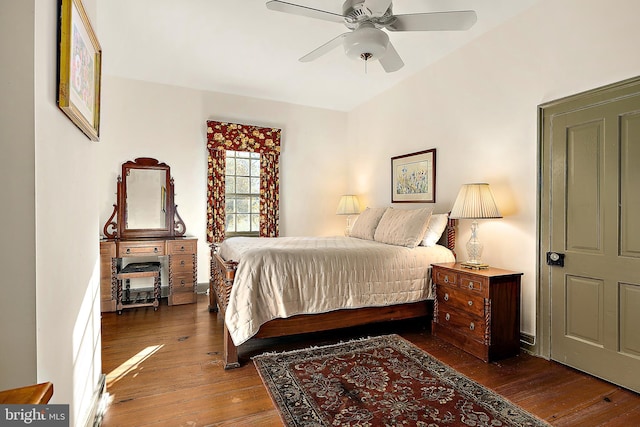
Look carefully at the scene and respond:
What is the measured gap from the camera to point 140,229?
14.1 feet

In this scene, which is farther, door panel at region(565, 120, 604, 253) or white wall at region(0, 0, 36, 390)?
door panel at region(565, 120, 604, 253)

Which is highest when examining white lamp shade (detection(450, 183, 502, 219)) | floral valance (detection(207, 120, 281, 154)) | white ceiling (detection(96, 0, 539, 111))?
white ceiling (detection(96, 0, 539, 111))

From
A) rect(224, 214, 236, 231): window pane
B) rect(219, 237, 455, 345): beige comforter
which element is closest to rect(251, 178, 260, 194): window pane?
rect(224, 214, 236, 231): window pane

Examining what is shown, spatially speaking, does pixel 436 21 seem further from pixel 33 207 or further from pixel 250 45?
pixel 33 207

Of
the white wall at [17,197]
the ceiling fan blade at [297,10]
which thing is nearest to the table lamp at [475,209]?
the ceiling fan blade at [297,10]

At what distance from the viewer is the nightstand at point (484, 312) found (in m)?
2.60

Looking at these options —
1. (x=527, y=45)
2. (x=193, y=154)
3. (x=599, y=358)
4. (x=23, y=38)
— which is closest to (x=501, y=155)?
(x=527, y=45)

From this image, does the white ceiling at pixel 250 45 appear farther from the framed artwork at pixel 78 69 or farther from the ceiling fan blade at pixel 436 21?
the framed artwork at pixel 78 69

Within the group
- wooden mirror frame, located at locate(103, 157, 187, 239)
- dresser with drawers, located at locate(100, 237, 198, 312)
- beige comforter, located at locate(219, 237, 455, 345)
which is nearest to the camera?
beige comforter, located at locate(219, 237, 455, 345)

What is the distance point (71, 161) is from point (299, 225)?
13.0ft

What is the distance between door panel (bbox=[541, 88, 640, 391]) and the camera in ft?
7.16

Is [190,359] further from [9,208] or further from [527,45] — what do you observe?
[527,45]

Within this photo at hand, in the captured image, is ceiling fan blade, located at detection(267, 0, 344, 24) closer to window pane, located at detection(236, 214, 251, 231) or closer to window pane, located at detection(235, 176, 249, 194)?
Result: window pane, located at detection(235, 176, 249, 194)

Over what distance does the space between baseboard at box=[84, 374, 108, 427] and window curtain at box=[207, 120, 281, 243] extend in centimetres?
267
